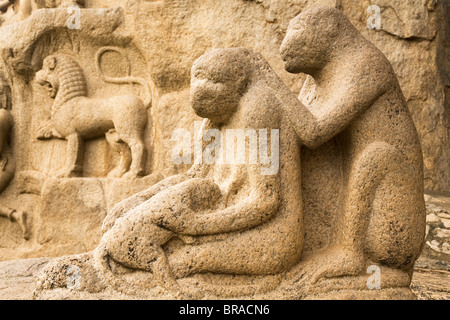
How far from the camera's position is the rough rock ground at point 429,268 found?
7.36 ft

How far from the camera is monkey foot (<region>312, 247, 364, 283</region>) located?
181cm

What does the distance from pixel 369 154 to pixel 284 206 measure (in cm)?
39

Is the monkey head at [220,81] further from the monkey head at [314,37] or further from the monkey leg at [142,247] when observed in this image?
the monkey leg at [142,247]

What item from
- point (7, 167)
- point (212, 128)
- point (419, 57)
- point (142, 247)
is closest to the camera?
point (142, 247)

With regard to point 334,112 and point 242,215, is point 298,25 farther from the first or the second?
point 242,215

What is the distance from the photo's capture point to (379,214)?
184 centimetres

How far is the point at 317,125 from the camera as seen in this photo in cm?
183

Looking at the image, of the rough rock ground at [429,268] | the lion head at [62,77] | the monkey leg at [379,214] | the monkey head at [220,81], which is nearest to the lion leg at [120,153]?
the lion head at [62,77]

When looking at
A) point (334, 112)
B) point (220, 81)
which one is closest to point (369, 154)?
point (334, 112)

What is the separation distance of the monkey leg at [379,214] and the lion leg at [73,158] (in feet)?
9.32

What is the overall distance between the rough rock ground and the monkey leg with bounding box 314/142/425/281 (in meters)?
0.46

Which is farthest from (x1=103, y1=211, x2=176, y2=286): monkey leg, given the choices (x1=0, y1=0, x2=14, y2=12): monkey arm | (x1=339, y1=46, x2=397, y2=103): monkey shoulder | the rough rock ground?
(x1=0, y1=0, x2=14, y2=12): monkey arm

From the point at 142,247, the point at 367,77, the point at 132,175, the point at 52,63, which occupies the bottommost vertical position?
the point at 142,247

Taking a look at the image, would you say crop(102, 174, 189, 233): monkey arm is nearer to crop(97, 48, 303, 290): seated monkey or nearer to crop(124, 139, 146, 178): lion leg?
crop(97, 48, 303, 290): seated monkey
